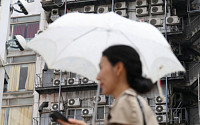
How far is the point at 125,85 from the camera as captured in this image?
4.15 metres

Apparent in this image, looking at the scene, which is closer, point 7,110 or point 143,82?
point 143,82

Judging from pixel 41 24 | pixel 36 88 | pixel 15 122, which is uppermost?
pixel 41 24

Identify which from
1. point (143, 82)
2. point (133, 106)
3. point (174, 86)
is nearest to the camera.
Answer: point (133, 106)

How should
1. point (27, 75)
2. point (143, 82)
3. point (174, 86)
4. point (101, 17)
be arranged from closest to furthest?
point (143, 82), point (101, 17), point (174, 86), point (27, 75)

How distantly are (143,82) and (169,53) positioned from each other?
1746mm

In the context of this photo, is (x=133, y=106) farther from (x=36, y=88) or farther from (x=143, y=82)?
(x=36, y=88)

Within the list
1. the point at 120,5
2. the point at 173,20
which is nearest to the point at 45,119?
the point at 120,5

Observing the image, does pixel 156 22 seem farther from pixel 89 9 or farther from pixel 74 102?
pixel 74 102

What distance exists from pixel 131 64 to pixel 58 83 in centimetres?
2470

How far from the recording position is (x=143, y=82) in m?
4.12

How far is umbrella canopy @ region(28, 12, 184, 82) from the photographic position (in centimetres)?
579

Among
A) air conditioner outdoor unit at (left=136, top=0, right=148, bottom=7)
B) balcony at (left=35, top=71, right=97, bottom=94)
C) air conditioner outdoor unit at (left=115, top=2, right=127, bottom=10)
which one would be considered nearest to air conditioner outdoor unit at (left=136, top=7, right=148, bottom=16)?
air conditioner outdoor unit at (left=136, top=0, right=148, bottom=7)

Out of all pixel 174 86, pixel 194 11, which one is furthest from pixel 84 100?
pixel 194 11

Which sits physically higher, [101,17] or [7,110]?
[101,17]
